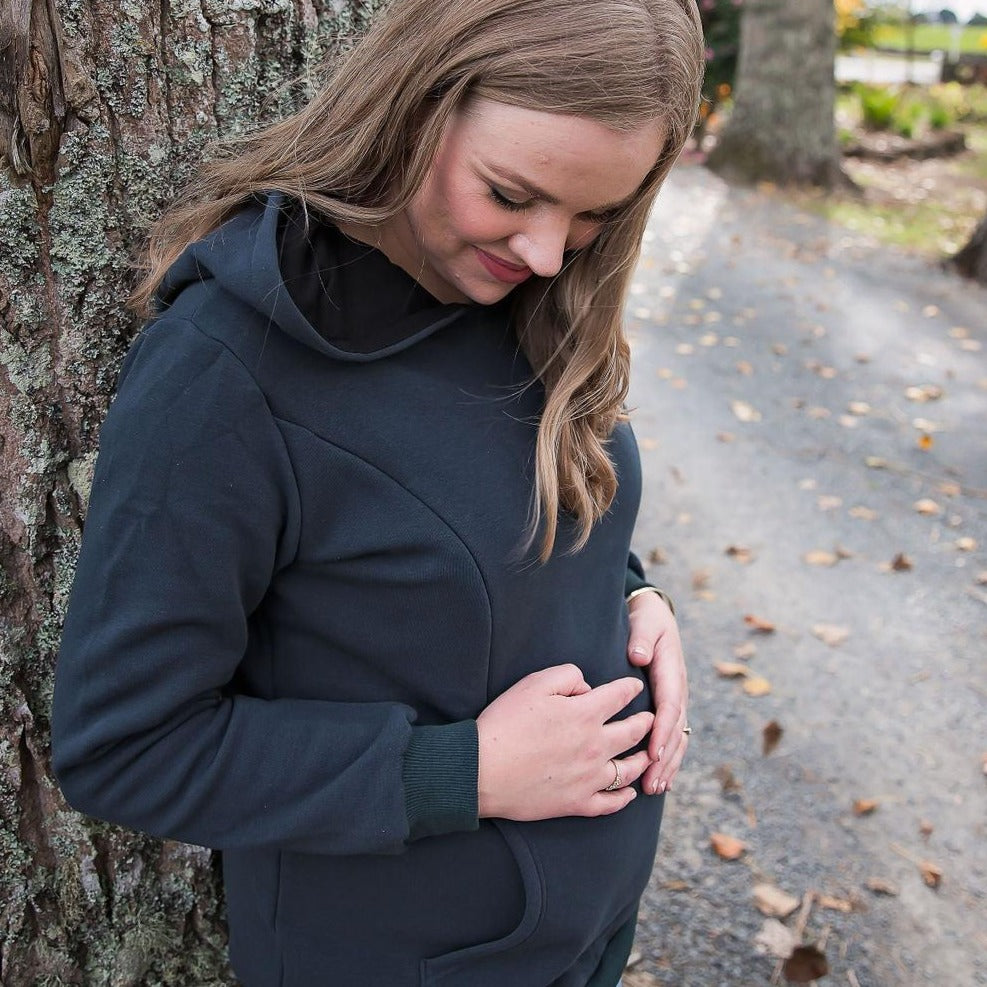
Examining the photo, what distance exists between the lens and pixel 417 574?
1.27m

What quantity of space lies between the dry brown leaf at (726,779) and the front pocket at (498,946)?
1868mm

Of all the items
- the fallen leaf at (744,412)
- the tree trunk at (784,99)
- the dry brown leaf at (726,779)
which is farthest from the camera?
the tree trunk at (784,99)

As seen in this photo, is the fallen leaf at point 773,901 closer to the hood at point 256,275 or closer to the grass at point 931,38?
the hood at point 256,275

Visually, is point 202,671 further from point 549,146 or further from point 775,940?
point 775,940

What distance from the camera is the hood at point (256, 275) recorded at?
3.88 feet

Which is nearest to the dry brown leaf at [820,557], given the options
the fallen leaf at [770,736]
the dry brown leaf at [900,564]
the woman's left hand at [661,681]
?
the dry brown leaf at [900,564]

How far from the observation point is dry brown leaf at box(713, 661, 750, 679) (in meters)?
3.66

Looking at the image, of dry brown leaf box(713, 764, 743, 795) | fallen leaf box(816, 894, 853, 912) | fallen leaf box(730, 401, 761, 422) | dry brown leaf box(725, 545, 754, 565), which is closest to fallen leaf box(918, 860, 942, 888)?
fallen leaf box(816, 894, 853, 912)

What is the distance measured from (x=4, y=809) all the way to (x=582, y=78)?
1356mm

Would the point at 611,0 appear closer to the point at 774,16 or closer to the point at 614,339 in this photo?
the point at 614,339

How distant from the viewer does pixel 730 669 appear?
367cm

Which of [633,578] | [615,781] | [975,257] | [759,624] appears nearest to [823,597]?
[759,624]

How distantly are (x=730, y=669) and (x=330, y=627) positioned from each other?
2.61 metres

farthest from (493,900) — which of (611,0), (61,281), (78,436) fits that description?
(611,0)
